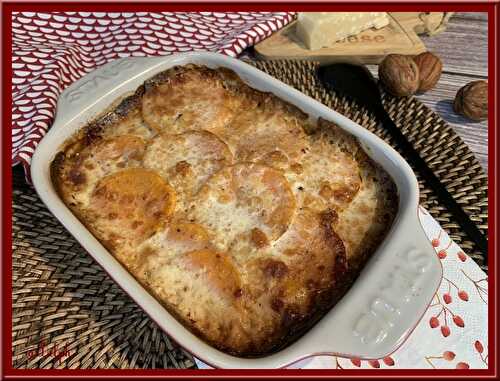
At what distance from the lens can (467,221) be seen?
1.92 metres

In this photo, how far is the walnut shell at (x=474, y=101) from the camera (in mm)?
2273

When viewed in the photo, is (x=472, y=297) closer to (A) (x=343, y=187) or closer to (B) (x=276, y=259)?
(A) (x=343, y=187)

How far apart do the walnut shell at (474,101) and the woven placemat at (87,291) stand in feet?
0.74

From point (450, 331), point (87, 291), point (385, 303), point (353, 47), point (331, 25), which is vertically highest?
point (331, 25)

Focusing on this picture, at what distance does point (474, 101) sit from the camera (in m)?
2.29

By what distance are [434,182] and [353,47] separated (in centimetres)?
100

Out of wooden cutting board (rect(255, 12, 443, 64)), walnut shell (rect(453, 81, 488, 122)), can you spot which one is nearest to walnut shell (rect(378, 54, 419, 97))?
walnut shell (rect(453, 81, 488, 122))

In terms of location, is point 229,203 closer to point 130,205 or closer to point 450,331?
point 130,205

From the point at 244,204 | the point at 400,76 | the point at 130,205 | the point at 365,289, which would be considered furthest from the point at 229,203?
the point at 400,76

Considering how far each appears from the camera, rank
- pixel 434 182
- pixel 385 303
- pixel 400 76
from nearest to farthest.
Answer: pixel 385 303 → pixel 434 182 → pixel 400 76

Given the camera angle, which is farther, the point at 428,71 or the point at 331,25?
the point at 331,25

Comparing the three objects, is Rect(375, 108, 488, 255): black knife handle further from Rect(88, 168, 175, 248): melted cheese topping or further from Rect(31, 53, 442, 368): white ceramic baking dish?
Answer: Rect(88, 168, 175, 248): melted cheese topping

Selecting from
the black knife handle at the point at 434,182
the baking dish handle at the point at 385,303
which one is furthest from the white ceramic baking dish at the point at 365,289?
the black knife handle at the point at 434,182

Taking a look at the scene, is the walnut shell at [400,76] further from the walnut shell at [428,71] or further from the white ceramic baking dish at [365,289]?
the white ceramic baking dish at [365,289]
